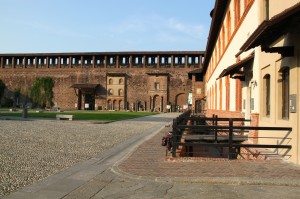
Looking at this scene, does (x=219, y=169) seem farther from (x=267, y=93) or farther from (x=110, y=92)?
(x=110, y=92)

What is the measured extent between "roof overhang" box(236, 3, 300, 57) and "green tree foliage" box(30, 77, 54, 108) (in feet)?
200

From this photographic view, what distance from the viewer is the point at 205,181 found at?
6.24 meters

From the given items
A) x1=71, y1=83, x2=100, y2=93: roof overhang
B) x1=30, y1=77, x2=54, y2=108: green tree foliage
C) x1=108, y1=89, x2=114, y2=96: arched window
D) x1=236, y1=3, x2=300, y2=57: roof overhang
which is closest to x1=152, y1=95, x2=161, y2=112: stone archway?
x1=108, y1=89, x2=114, y2=96: arched window

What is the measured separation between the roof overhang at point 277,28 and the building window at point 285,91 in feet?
3.27

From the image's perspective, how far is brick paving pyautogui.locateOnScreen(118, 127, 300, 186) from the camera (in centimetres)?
639

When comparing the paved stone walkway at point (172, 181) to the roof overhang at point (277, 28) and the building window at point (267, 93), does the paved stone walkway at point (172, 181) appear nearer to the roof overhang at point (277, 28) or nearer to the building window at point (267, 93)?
the roof overhang at point (277, 28)

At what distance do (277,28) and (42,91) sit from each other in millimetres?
62846

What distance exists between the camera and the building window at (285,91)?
350 inches

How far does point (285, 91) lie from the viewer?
9164mm

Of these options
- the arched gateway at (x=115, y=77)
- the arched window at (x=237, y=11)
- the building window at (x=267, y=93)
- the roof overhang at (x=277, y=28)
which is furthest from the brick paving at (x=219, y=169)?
the arched gateway at (x=115, y=77)

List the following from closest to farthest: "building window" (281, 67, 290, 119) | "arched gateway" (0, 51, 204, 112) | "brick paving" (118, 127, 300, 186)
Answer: "brick paving" (118, 127, 300, 186), "building window" (281, 67, 290, 119), "arched gateway" (0, 51, 204, 112)

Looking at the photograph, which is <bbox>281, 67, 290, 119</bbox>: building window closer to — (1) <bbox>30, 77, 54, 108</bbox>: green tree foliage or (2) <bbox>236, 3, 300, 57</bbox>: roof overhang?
(2) <bbox>236, 3, 300, 57</bbox>: roof overhang

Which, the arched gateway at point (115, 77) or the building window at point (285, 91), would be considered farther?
the arched gateway at point (115, 77)

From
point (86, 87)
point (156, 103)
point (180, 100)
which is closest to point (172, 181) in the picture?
point (180, 100)
